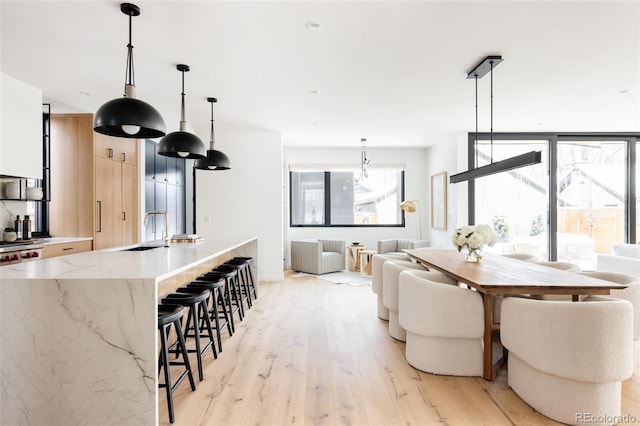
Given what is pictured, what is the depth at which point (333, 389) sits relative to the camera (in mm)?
2582

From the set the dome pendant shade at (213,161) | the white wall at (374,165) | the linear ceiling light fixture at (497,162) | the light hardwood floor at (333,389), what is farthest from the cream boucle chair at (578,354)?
the white wall at (374,165)

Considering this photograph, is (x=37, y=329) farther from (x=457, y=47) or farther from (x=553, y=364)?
(x=457, y=47)

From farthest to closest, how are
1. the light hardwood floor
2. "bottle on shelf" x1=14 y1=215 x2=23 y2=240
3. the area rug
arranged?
the area rug
"bottle on shelf" x1=14 y1=215 x2=23 y2=240
the light hardwood floor

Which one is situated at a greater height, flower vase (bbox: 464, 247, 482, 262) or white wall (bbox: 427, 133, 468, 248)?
white wall (bbox: 427, 133, 468, 248)

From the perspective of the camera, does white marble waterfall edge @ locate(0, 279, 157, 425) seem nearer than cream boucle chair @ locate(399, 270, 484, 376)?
Yes

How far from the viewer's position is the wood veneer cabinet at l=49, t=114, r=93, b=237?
16.2ft

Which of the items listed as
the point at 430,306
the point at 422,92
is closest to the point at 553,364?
the point at 430,306

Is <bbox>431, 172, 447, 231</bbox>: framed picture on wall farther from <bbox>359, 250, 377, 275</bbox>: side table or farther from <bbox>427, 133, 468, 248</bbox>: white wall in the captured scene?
<bbox>359, 250, 377, 275</bbox>: side table

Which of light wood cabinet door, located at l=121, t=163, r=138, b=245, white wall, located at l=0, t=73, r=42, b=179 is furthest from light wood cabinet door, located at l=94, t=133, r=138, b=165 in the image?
white wall, located at l=0, t=73, r=42, b=179

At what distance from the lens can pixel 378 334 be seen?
3740 millimetres

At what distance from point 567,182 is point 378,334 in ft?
15.8

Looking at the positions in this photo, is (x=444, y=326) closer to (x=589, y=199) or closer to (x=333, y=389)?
(x=333, y=389)

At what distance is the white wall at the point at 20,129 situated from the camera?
12.1ft

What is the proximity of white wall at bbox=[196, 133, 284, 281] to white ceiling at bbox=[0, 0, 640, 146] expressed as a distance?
3.80 feet
